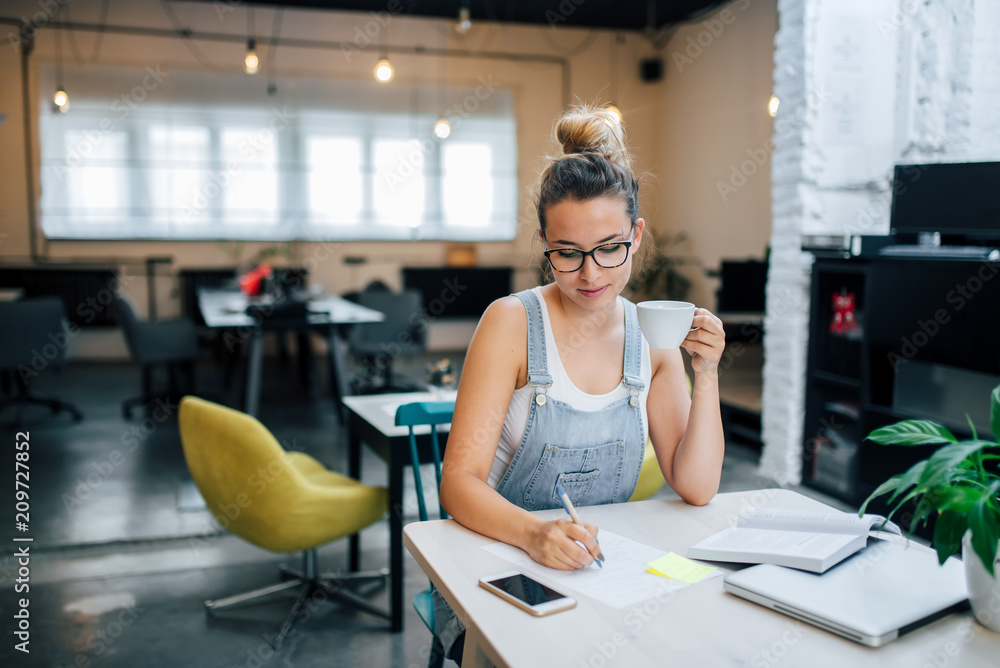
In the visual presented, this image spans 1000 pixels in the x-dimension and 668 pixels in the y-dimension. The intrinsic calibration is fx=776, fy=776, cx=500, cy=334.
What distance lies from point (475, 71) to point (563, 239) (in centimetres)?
794

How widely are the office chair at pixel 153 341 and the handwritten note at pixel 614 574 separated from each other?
191 inches

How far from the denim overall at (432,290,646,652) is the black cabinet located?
7.14ft

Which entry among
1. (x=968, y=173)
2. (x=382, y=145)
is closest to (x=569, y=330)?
(x=968, y=173)

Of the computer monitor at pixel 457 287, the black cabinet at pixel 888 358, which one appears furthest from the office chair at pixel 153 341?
the black cabinet at pixel 888 358

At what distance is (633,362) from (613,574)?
53 cm

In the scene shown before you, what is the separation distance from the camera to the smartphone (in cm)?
103

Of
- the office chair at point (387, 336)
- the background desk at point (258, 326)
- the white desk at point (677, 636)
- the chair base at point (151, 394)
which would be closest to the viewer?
the white desk at point (677, 636)

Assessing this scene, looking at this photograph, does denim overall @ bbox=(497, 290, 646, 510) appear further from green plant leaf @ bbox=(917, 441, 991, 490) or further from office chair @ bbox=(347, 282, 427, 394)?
office chair @ bbox=(347, 282, 427, 394)

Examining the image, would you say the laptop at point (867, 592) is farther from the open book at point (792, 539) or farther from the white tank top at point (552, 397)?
the white tank top at point (552, 397)

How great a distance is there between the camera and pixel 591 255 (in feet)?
4.75

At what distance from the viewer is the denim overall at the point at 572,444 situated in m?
1.52

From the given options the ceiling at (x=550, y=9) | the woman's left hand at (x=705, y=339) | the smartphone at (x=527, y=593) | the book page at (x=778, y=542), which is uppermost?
the ceiling at (x=550, y=9)

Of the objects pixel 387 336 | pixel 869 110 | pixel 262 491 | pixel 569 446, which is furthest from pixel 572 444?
pixel 387 336

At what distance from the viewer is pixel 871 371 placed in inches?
140
